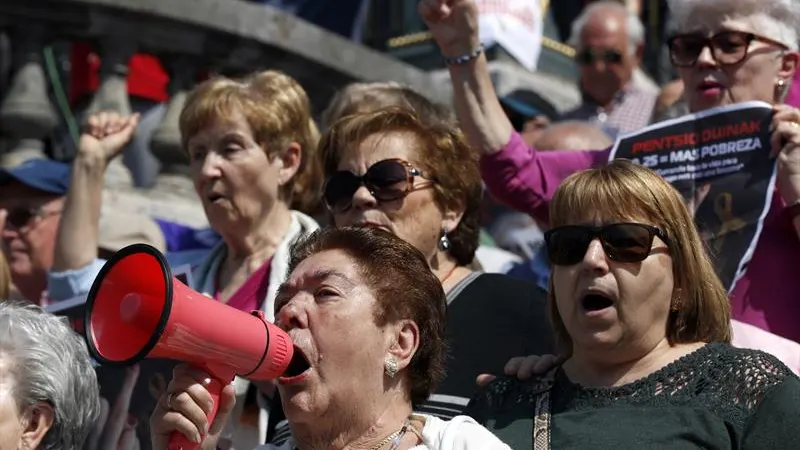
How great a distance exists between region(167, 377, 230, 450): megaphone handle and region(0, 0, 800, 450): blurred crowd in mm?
22

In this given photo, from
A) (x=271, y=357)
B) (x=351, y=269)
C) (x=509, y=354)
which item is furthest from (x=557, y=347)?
(x=271, y=357)

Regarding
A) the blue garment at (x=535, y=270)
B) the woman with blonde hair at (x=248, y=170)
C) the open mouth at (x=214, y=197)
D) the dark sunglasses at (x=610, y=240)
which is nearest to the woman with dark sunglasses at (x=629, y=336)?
the dark sunglasses at (x=610, y=240)

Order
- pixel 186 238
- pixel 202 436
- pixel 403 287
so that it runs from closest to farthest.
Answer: pixel 202 436
pixel 403 287
pixel 186 238

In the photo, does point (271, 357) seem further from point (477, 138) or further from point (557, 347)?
point (477, 138)

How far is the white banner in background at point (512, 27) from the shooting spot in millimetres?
9359

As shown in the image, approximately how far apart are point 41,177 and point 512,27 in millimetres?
3317

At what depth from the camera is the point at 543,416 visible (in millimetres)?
4656

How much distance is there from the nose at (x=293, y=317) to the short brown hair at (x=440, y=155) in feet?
3.99

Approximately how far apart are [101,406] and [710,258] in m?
1.98

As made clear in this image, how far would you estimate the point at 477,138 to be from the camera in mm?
5809

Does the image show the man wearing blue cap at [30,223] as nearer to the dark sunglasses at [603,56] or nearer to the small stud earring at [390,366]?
the small stud earring at [390,366]

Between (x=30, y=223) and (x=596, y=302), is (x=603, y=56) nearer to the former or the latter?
(x=30, y=223)

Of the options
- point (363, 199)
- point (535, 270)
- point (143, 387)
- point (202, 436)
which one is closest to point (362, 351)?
point (202, 436)

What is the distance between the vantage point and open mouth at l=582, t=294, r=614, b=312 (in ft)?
15.3
